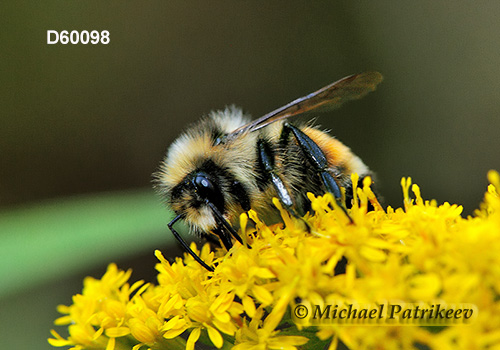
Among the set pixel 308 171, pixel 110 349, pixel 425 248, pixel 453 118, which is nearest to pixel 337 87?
pixel 308 171

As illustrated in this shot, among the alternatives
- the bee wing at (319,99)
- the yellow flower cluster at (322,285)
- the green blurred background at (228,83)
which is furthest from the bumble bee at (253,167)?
the green blurred background at (228,83)

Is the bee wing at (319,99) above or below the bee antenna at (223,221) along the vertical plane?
above

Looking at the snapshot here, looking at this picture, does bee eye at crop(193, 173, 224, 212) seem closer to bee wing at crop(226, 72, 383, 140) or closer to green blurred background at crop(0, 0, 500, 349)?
bee wing at crop(226, 72, 383, 140)

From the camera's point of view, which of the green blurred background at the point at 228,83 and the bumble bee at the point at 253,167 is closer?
the bumble bee at the point at 253,167

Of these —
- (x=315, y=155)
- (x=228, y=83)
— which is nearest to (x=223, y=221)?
(x=315, y=155)

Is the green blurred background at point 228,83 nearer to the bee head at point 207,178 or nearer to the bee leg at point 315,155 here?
the bee head at point 207,178

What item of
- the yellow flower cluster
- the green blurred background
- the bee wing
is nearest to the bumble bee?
the bee wing

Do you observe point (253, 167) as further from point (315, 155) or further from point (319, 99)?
point (319, 99)

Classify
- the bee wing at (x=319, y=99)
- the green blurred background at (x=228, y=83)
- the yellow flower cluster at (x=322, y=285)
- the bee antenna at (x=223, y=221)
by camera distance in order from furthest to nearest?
the green blurred background at (x=228, y=83), the bee wing at (x=319, y=99), the bee antenna at (x=223, y=221), the yellow flower cluster at (x=322, y=285)
